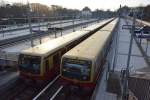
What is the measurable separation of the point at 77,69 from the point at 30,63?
3338 mm

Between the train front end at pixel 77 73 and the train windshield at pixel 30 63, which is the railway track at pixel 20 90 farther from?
the train front end at pixel 77 73

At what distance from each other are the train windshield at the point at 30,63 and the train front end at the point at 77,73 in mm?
1703

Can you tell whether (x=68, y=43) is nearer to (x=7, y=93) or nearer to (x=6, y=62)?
(x=6, y=62)

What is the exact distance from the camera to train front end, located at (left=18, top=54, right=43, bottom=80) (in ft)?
47.7

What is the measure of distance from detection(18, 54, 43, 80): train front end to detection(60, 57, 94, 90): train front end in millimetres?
1628

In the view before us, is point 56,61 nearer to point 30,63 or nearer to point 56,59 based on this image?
point 56,59

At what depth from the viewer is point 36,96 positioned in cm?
1412

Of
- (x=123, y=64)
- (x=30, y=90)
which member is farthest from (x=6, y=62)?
(x=123, y=64)

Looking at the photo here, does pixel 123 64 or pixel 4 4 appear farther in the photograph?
pixel 4 4

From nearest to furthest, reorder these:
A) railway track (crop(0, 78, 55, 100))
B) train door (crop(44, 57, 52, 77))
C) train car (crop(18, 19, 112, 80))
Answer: railway track (crop(0, 78, 55, 100))
train car (crop(18, 19, 112, 80))
train door (crop(44, 57, 52, 77))

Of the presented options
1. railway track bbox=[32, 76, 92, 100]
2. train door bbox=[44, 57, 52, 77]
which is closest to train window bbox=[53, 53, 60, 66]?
train door bbox=[44, 57, 52, 77]

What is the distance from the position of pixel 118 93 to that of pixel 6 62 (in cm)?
950

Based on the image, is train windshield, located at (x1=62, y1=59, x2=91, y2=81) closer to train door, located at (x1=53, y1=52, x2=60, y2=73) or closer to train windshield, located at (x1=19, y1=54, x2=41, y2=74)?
train windshield, located at (x1=19, y1=54, x2=41, y2=74)

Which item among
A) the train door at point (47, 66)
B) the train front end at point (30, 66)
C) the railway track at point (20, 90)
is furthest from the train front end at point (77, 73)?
the railway track at point (20, 90)
